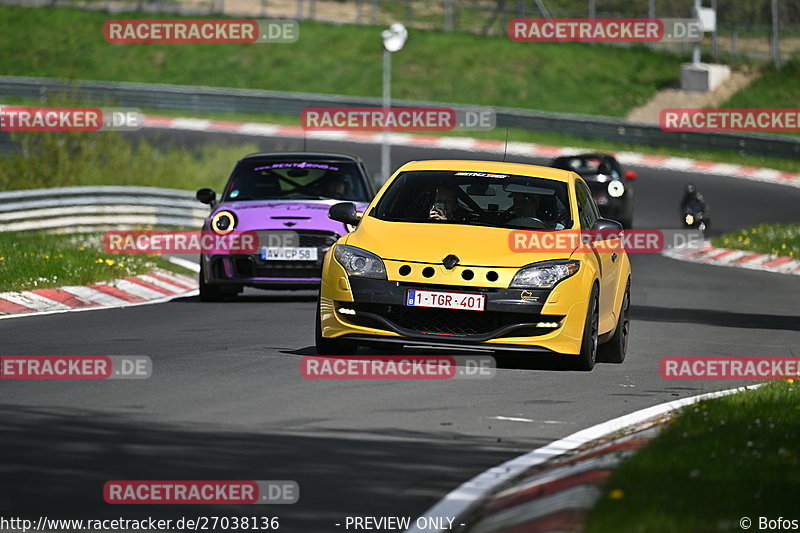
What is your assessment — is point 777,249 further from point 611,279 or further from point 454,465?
point 454,465

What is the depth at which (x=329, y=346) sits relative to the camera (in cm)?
1155

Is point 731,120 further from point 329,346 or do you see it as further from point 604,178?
point 329,346

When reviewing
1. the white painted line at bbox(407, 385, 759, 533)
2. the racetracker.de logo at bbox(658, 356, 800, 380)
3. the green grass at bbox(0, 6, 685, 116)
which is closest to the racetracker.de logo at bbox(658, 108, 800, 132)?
the green grass at bbox(0, 6, 685, 116)

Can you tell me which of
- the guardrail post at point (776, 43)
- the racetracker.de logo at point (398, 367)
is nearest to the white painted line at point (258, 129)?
the guardrail post at point (776, 43)

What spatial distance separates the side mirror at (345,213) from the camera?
12.5 metres

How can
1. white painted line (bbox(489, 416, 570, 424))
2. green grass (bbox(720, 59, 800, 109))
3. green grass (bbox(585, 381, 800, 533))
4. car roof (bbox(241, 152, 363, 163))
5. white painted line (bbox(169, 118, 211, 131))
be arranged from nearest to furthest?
green grass (bbox(585, 381, 800, 533)) → white painted line (bbox(489, 416, 570, 424)) → car roof (bbox(241, 152, 363, 163)) → white painted line (bbox(169, 118, 211, 131)) → green grass (bbox(720, 59, 800, 109))

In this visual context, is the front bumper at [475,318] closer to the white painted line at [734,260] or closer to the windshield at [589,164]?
the white painted line at [734,260]

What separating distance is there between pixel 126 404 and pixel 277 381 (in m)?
1.38

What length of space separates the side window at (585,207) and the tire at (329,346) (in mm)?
2035

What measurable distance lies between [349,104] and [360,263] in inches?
1462

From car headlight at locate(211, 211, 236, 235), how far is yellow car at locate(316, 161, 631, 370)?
4.70 meters

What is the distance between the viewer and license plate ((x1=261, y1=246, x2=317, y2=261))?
643 inches

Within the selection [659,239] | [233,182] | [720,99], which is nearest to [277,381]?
[233,182]

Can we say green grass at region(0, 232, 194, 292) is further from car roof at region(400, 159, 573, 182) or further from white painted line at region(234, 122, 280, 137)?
white painted line at region(234, 122, 280, 137)
